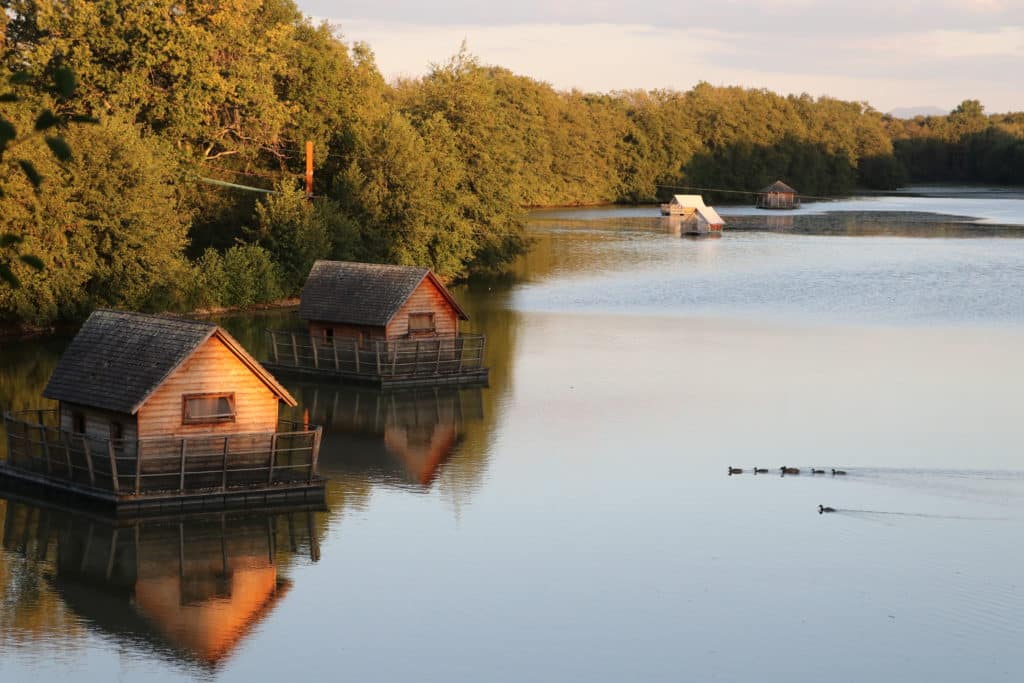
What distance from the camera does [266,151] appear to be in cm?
8375

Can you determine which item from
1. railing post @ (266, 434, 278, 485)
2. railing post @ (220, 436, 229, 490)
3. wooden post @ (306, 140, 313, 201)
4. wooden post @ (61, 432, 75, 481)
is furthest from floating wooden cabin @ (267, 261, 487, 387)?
wooden post @ (306, 140, 313, 201)

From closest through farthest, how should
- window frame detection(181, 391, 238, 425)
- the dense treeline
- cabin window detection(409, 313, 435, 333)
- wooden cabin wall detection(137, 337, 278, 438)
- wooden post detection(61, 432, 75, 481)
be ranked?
wooden post detection(61, 432, 75, 481) → wooden cabin wall detection(137, 337, 278, 438) → window frame detection(181, 391, 238, 425) → cabin window detection(409, 313, 435, 333) → the dense treeline

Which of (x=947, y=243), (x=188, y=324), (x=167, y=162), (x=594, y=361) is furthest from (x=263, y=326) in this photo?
(x=947, y=243)

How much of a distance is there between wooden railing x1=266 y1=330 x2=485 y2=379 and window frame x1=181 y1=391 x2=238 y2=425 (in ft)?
50.8

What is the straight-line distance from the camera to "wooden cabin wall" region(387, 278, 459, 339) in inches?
1934

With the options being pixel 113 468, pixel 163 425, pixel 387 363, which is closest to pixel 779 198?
pixel 387 363

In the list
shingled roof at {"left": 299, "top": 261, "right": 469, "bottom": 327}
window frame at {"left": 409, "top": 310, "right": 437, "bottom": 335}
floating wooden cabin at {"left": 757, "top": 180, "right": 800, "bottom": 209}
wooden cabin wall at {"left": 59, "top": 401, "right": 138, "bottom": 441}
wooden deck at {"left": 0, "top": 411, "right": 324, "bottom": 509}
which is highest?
floating wooden cabin at {"left": 757, "top": 180, "right": 800, "bottom": 209}

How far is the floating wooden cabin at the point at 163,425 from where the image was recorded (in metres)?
30.9

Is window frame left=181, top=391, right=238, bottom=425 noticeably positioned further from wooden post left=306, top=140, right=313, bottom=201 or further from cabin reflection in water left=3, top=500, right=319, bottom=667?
wooden post left=306, top=140, right=313, bottom=201

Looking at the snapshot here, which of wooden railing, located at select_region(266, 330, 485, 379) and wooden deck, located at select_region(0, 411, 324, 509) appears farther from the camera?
wooden railing, located at select_region(266, 330, 485, 379)

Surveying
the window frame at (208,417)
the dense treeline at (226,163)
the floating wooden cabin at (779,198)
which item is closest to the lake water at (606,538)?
the window frame at (208,417)

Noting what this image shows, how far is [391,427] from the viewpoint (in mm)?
42312

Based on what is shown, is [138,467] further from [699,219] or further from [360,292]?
[699,219]

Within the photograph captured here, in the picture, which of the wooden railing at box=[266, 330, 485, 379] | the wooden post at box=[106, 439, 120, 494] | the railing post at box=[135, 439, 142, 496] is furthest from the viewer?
the wooden railing at box=[266, 330, 485, 379]
